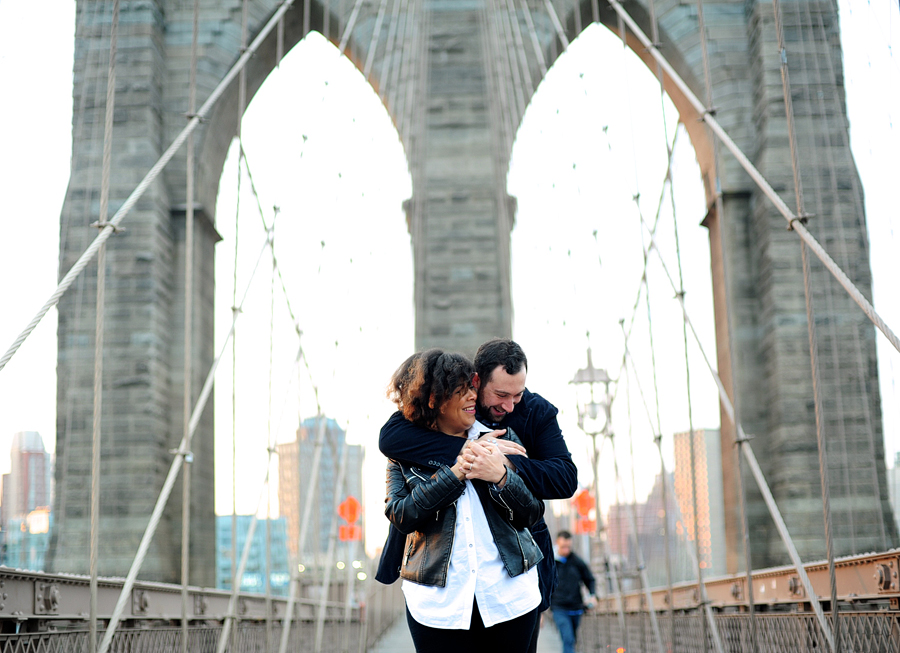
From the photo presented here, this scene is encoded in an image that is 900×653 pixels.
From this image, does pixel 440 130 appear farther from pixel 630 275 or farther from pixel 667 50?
pixel 630 275

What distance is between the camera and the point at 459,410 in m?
1.72

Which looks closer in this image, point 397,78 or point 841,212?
point 841,212

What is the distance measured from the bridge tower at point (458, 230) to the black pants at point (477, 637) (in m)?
7.74

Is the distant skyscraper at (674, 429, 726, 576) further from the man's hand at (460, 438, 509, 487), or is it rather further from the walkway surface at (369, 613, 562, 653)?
the man's hand at (460, 438, 509, 487)

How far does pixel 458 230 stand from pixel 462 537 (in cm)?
947

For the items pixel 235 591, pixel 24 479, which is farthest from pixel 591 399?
pixel 235 591

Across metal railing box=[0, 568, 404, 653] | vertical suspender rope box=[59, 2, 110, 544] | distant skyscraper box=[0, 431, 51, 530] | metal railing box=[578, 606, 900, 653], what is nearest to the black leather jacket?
metal railing box=[578, 606, 900, 653]

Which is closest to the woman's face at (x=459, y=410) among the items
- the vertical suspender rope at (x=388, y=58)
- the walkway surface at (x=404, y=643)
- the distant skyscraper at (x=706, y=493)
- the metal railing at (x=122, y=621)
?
the metal railing at (x=122, y=621)

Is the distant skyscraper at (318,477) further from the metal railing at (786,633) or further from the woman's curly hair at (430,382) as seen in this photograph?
the woman's curly hair at (430,382)

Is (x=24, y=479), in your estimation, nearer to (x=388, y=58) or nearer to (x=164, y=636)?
(x=164, y=636)

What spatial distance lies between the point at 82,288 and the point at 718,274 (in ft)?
20.5

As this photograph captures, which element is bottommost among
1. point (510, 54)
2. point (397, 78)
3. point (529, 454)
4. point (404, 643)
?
point (404, 643)

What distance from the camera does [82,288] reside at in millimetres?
9539

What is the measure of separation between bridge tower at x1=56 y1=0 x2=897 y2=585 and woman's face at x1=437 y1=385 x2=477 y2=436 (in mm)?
7765
